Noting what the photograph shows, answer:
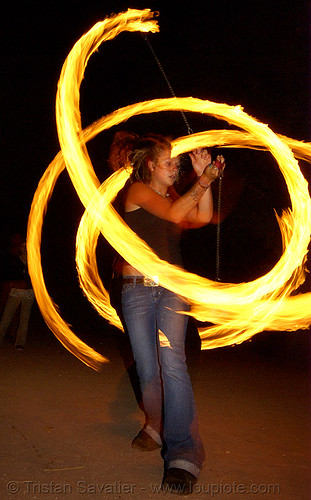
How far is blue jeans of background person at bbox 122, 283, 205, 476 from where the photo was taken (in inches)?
156

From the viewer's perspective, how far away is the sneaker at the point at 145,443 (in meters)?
4.52

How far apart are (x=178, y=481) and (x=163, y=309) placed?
103 cm

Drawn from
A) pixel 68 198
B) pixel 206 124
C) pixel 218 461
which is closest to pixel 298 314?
pixel 218 461

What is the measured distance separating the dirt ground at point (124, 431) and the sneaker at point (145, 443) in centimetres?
6

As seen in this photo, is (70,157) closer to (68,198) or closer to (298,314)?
(298,314)

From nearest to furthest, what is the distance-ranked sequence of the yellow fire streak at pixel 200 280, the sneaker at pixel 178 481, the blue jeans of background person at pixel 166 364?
the sneaker at pixel 178 481 < the blue jeans of background person at pixel 166 364 < the yellow fire streak at pixel 200 280

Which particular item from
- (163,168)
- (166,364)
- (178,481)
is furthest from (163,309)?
(178,481)

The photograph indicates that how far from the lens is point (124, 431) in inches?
197

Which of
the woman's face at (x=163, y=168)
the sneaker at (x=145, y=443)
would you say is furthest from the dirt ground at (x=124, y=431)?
the woman's face at (x=163, y=168)

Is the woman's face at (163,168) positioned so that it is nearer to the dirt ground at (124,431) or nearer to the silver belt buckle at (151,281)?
the silver belt buckle at (151,281)

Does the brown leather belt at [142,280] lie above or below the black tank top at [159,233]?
below

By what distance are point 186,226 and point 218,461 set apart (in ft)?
5.11

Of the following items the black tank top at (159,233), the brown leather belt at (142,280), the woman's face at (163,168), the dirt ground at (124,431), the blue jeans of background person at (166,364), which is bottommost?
the dirt ground at (124,431)

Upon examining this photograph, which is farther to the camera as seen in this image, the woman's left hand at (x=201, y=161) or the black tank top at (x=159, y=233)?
the black tank top at (x=159, y=233)
